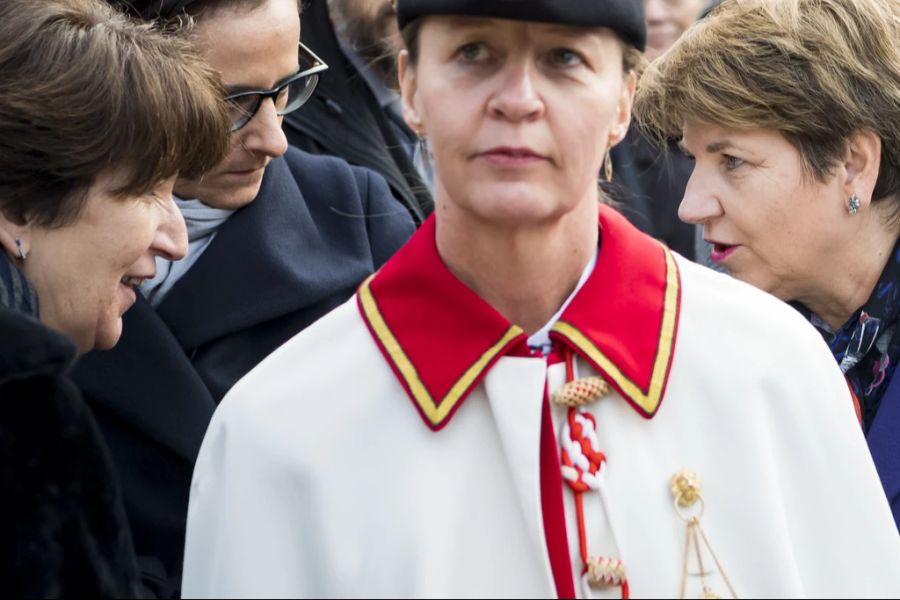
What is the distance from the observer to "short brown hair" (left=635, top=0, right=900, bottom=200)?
3.80m

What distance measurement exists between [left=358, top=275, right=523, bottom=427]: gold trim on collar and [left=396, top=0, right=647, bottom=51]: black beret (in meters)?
0.52

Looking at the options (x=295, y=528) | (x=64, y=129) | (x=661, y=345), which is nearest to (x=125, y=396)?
(x=64, y=129)

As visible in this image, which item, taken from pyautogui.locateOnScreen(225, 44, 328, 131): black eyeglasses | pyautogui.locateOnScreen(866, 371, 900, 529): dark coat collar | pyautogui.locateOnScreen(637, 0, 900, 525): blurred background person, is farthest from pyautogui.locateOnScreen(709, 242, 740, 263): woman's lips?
pyautogui.locateOnScreen(225, 44, 328, 131): black eyeglasses

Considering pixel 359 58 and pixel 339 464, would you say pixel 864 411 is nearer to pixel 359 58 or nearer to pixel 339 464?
pixel 339 464

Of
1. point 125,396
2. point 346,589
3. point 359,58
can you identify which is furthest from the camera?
point 359,58

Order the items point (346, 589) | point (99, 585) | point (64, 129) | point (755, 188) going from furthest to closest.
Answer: point (755, 188), point (64, 129), point (99, 585), point (346, 589)

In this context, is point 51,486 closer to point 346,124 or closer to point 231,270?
point 231,270

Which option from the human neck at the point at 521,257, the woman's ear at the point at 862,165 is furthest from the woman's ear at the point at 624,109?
the woman's ear at the point at 862,165

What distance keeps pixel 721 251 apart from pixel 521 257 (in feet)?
4.55

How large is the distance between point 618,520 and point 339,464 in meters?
0.47

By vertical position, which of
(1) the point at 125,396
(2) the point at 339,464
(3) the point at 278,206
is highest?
(2) the point at 339,464

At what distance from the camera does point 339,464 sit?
8.77 feet

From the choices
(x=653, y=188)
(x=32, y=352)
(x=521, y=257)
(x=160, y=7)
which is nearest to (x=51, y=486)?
(x=32, y=352)

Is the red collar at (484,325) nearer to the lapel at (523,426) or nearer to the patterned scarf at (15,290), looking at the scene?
the lapel at (523,426)
